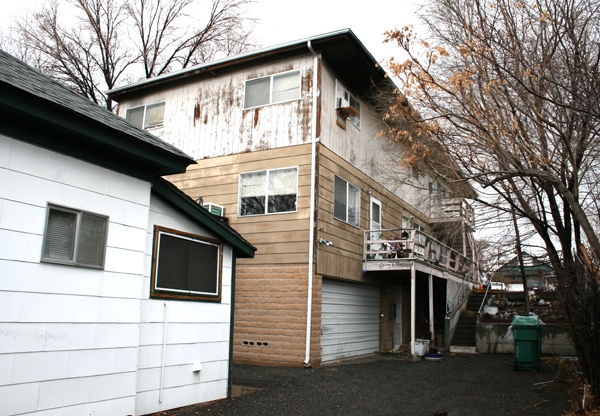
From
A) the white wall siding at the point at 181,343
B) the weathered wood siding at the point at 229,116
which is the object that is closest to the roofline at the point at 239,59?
the weathered wood siding at the point at 229,116

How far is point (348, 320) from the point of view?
15.4 metres

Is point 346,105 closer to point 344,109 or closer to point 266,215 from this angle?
point 344,109

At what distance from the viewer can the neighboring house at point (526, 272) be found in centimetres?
1471

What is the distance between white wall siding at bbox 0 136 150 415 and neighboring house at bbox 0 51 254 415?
0.01m

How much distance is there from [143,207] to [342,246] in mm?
8262

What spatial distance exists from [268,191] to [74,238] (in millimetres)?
8338

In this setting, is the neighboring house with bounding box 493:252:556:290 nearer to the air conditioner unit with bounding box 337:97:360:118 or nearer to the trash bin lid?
the trash bin lid

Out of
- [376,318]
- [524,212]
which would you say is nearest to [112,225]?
[524,212]

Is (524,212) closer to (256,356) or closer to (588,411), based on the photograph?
(588,411)

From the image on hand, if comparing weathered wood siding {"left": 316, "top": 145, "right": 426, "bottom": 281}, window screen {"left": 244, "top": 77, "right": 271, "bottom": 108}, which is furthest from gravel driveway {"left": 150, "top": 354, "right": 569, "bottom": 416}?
window screen {"left": 244, "top": 77, "right": 271, "bottom": 108}

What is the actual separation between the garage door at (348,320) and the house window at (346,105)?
5021 mm

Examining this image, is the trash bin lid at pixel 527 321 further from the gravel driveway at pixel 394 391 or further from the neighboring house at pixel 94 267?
the neighboring house at pixel 94 267

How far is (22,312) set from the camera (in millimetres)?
5504

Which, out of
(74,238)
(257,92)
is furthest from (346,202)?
(74,238)
